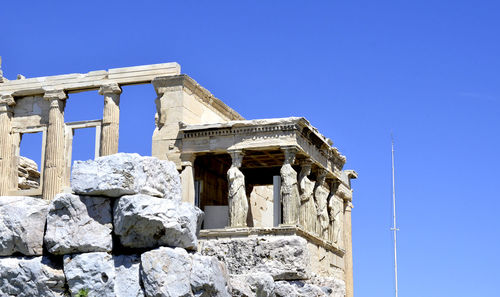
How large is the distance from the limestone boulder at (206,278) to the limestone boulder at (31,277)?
1296 millimetres

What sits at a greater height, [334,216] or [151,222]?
[334,216]

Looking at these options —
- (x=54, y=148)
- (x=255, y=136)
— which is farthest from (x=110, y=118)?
(x=255, y=136)

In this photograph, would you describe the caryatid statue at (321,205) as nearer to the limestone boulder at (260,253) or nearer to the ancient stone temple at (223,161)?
the ancient stone temple at (223,161)

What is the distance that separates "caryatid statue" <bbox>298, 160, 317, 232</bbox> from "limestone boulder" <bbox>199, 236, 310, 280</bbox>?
72.7 inches

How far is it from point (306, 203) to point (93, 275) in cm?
1365

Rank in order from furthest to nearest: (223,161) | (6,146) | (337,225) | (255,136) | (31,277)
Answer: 1. (6,146)
2. (337,225)
3. (223,161)
4. (255,136)
5. (31,277)

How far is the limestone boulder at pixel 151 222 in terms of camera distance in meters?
8.56

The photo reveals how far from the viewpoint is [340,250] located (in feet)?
80.4

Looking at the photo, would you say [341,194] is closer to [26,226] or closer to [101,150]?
[101,150]

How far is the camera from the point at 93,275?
8.55 meters

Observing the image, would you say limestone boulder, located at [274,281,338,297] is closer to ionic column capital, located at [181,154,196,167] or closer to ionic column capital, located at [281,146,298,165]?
ionic column capital, located at [281,146,298,165]

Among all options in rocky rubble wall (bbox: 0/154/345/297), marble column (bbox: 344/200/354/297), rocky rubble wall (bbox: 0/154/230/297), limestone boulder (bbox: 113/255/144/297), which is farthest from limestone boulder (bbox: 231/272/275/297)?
marble column (bbox: 344/200/354/297)

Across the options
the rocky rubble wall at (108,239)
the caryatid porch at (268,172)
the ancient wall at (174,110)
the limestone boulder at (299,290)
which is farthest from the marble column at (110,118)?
the rocky rubble wall at (108,239)

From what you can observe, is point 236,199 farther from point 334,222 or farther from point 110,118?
point 110,118
